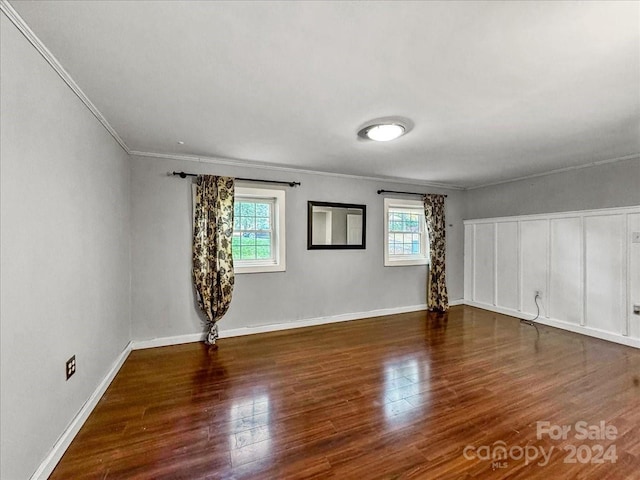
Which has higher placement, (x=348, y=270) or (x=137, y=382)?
(x=348, y=270)

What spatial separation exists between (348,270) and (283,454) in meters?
3.14

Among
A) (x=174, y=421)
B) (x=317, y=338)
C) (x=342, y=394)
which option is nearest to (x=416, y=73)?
(x=342, y=394)

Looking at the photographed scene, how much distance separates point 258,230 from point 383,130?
90.0 inches

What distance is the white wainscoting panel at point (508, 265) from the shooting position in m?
4.75

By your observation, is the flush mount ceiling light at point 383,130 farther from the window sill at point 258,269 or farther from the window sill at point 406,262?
the window sill at point 406,262

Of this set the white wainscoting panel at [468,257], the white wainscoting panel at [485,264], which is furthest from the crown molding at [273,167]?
the white wainscoting panel at [485,264]

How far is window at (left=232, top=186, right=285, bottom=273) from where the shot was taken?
4004 millimetres

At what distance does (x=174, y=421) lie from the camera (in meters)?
2.04

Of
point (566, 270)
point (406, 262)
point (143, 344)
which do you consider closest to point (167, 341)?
point (143, 344)

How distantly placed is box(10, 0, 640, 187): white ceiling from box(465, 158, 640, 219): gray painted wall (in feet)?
2.94

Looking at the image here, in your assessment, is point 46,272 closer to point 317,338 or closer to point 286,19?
point 286,19

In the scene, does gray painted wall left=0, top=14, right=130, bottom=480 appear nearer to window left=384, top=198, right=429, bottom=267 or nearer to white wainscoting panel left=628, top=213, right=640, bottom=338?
window left=384, top=198, right=429, bottom=267

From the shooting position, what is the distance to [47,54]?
1599 mm

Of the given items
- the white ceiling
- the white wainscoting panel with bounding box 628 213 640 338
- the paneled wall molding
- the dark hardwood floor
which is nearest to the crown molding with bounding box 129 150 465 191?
the white ceiling
